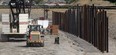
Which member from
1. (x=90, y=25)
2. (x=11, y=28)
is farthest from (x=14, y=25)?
(x=90, y=25)

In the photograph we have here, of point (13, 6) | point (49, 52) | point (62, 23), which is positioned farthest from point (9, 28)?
point (62, 23)

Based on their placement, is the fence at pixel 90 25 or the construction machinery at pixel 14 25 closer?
the fence at pixel 90 25

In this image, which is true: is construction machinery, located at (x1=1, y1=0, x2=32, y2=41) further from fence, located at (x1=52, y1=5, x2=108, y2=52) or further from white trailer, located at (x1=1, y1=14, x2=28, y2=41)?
fence, located at (x1=52, y1=5, x2=108, y2=52)

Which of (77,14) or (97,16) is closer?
(97,16)

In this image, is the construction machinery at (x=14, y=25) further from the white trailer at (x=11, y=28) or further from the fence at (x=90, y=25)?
the fence at (x=90, y=25)

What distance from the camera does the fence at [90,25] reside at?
33.8m

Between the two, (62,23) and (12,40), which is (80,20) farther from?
(62,23)

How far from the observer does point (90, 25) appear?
4103 cm

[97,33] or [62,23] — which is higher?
[97,33]

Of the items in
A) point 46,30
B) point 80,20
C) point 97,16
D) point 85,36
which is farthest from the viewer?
point 46,30

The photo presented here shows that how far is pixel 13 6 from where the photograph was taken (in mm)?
45062

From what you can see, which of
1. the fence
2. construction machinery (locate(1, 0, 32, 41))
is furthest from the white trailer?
the fence

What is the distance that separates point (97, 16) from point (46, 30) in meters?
16.9

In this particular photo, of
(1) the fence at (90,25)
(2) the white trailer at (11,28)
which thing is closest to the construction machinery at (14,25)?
(2) the white trailer at (11,28)
